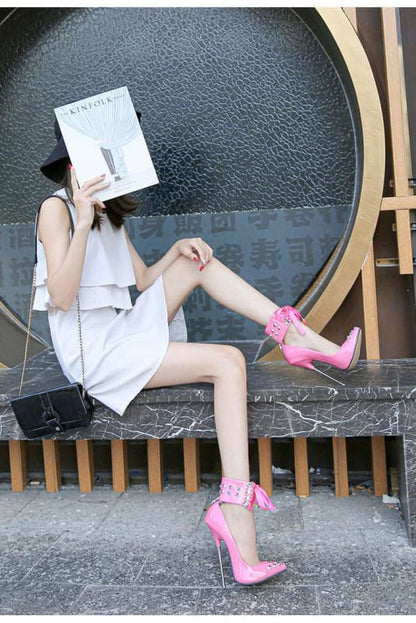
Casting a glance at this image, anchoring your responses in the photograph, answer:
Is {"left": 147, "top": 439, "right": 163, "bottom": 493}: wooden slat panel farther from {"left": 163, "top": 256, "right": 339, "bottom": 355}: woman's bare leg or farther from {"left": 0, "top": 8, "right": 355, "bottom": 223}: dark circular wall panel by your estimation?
{"left": 0, "top": 8, "right": 355, "bottom": 223}: dark circular wall panel

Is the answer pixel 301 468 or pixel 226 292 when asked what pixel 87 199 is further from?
pixel 301 468

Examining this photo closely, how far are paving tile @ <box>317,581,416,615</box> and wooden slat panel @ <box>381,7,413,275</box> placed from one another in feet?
3.50

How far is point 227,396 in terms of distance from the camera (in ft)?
5.79

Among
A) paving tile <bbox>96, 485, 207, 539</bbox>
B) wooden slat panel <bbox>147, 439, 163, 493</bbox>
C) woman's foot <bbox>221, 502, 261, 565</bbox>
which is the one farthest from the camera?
wooden slat panel <bbox>147, 439, 163, 493</bbox>

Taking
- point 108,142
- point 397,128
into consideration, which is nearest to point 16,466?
point 108,142

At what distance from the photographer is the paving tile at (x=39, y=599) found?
160cm

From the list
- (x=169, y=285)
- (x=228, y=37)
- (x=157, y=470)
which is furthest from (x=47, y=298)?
(x=228, y=37)

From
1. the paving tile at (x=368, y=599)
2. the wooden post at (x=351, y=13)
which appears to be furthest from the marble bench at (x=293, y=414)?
the wooden post at (x=351, y=13)

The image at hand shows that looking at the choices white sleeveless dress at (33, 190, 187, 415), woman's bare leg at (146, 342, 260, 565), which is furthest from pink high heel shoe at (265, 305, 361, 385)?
white sleeveless dress at (33, 190, 187, 415)

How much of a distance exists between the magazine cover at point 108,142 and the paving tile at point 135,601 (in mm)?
1058

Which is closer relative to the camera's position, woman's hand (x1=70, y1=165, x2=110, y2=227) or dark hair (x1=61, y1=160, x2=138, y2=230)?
woman's hand (x1=70, y1=165, x2=110, y2=227)

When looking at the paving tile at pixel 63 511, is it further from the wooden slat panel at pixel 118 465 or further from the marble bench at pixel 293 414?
the marble bench at pixel 293 414

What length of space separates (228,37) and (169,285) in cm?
117

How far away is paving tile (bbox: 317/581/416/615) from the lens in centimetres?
154
